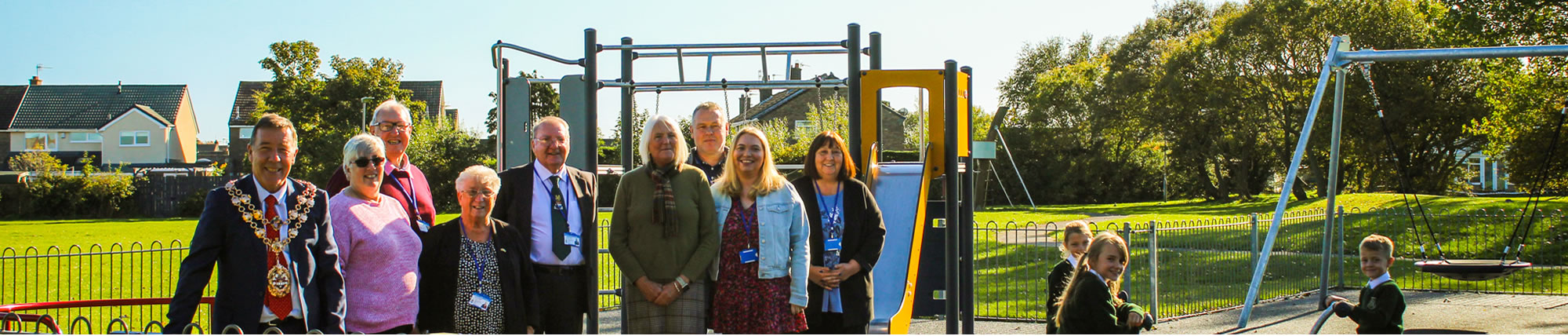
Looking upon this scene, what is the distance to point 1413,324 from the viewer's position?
10023 mm

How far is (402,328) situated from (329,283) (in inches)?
Result: 15.5

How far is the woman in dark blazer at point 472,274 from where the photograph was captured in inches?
173

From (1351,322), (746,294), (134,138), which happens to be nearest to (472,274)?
(746,294)

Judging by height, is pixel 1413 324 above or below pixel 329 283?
below

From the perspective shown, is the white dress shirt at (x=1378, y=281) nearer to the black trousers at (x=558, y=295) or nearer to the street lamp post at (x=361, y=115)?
the black trousers at (x=558, y=295)

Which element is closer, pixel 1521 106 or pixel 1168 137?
pixel 1521 106

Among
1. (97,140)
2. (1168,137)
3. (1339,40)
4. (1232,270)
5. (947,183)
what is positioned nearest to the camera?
(947,183)

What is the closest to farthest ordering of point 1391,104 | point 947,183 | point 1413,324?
point 947,183 → point 1413,324 → point 1391,104

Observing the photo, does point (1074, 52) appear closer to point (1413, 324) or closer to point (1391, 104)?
point (1391, 104)

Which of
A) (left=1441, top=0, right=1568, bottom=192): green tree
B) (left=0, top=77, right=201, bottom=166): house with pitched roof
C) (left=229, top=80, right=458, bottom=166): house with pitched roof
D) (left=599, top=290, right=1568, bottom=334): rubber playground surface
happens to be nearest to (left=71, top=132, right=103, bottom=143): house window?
(left=0, top=77, right=201, bottom=166): house with pitched roof

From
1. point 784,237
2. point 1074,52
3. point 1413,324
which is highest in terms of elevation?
point 1074,52

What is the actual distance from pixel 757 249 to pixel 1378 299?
3237mm

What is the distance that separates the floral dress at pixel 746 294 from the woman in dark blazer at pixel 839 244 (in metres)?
0.38

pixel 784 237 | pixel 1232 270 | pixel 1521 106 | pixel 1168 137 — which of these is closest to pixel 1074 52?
pixel 1168 137
